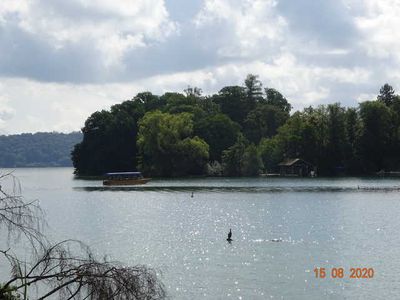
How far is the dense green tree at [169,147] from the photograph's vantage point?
162 meters

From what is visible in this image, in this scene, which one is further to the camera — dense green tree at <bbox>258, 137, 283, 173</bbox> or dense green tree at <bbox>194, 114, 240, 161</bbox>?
dense green tree at <bbox>194, 114, 240, 161</bbox>

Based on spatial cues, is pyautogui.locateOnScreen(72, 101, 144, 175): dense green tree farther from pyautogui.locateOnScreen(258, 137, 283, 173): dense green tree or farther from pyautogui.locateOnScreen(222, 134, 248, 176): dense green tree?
pyautogui.locateOnScreen(258, 137, 283, 173): dense green tree

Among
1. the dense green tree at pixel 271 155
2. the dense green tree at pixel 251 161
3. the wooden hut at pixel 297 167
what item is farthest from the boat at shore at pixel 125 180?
the wooden hut at pixel 297 167

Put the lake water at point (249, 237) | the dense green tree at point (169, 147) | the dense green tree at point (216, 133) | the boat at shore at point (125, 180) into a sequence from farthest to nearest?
the dense green tree at point (216, 133) → the dense green tree at point (169, 147) → the boat at shore at point (125, 180) → the lake water at point (249, 237)

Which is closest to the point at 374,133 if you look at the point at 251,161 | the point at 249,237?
the point at 251,161

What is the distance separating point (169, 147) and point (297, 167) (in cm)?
3255

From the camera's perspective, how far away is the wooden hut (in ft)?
539

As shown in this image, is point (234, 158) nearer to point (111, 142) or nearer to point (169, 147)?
point (169, 147)

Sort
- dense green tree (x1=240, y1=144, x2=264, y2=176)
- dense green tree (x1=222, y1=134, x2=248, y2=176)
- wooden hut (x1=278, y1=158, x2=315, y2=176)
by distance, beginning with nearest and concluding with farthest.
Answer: dense green tree (x1=240, y1=144, x2=264, y2=176)
wooden hut (x1=278, y1=158, x2=315, y2=176)
dense green tree (x1=222, y1=134, x2=248, y2=176)
